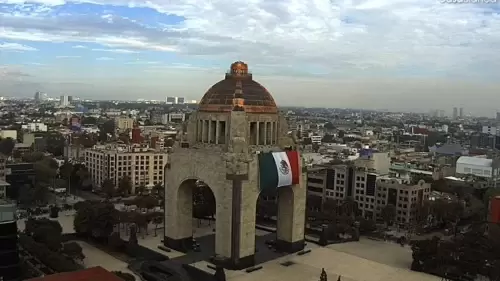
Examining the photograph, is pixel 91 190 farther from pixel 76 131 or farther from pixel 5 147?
pixel 76 131

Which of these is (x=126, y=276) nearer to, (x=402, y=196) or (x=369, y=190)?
(x=369, y=190)

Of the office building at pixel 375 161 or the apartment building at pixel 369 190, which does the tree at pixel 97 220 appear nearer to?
the apartment building at pixel 369 190

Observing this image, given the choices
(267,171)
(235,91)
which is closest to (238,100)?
(235,91)

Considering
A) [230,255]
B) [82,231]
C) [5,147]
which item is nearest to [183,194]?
[230,255]

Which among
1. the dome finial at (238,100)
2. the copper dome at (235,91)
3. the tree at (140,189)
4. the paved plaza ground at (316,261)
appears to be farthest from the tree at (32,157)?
the dome finial at (238,100)

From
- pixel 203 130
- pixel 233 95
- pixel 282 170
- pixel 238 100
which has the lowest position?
pixel 282 170

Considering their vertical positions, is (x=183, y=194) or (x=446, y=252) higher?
(x=183, y=194)
